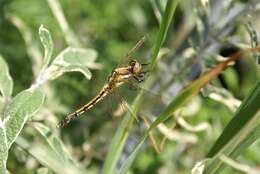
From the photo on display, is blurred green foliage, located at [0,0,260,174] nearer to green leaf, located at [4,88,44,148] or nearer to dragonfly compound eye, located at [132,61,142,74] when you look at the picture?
dragonfly compound eye, located at [132,61,142,74]

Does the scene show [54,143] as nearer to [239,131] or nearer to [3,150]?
[3,150]

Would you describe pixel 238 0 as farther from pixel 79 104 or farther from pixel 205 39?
pixel 79 104

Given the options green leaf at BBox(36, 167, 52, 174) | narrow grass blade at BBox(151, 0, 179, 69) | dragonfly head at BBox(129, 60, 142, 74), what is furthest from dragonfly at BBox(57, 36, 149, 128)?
narrow grass blade at BBox(151, 0, 179, 69)

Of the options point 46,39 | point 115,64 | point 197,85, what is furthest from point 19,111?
point 115,64

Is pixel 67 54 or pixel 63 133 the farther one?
pixel 63 133

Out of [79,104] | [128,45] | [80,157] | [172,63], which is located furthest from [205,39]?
[128,45]
